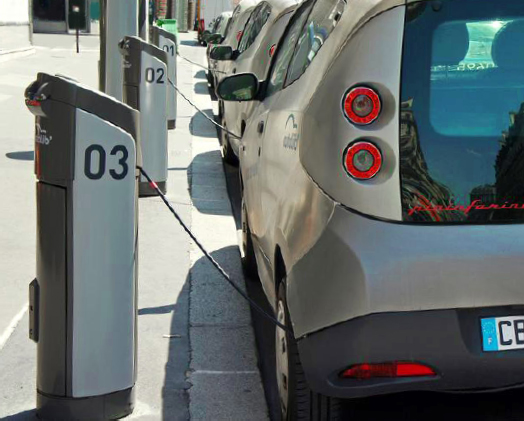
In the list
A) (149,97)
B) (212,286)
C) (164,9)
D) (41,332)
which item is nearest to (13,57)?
(149,97)

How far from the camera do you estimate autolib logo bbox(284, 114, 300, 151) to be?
4324 mm

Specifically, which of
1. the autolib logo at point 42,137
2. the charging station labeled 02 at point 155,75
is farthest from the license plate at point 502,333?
the charging station labeled 02 at point 155,75

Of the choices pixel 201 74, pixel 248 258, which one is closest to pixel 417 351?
pixel 248 258

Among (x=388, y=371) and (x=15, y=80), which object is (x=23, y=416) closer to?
(x=388, y=371)

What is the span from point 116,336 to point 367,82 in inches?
58.6

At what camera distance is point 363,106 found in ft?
12.3

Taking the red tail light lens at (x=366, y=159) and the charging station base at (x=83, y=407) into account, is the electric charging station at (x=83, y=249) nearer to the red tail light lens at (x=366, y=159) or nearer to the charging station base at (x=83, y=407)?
the charging station base at (x=83, y=407)

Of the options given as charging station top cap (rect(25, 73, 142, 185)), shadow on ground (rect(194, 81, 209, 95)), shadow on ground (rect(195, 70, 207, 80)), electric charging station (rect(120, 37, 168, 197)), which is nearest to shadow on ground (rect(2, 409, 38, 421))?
charging station top cap (rect(25, 73, 142, 185))

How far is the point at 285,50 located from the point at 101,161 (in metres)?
2.05

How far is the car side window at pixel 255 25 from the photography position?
13.0m

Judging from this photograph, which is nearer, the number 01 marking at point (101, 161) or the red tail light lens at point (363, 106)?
the red tail light lens at point (363, 106)

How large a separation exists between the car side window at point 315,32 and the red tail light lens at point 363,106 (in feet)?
2.06

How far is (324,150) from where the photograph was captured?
12.6ft

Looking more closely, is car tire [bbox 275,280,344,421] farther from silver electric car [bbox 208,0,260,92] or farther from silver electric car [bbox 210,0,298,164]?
silver electric car [bbox 208,0,260,92]
